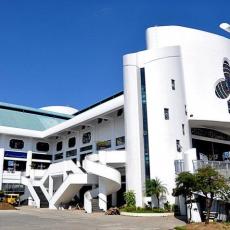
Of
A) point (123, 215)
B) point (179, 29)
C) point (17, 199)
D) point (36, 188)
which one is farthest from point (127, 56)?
point (17, 199)

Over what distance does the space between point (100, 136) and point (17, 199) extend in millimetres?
13650

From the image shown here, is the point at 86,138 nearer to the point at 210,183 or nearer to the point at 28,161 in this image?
the point at 28,161

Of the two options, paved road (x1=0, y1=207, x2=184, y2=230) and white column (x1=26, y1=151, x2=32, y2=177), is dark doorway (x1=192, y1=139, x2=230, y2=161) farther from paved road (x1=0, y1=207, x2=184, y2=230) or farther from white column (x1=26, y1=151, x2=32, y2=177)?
white column (x1=26, y1=151, x2=32, y2=177)

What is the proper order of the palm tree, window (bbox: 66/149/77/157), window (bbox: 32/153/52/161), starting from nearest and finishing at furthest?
the palm tree < window (bbox: 66/149/77/157) < window (bbox: 32/153/52/161)

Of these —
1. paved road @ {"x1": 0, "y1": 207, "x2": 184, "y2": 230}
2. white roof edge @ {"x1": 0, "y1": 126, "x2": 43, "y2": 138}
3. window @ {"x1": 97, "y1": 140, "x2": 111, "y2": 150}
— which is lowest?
paved road @ {"x1": 0, "y1": 207, "x2": 184, "y2": 230}

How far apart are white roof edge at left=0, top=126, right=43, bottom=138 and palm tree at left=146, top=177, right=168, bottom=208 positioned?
86.0 feet

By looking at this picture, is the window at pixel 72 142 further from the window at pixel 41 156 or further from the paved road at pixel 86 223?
the paved road at pixel 86 223

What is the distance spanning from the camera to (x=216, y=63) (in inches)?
1405

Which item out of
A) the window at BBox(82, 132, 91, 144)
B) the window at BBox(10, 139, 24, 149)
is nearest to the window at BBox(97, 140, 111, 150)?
the window at BBox(82, 132, 91, 144)

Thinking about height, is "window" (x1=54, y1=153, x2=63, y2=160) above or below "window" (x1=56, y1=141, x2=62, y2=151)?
below

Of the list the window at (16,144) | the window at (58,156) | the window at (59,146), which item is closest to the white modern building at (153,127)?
the window at (16,144)

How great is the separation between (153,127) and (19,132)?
25317 millimetres

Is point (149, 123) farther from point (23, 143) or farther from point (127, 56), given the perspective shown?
point (23, 143)

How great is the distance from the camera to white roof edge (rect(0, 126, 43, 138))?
152 ft
